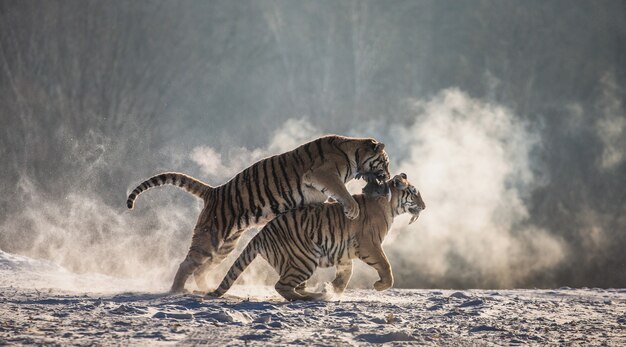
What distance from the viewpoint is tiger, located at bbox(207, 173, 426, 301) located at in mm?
10516

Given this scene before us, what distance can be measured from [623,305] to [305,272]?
229 inches

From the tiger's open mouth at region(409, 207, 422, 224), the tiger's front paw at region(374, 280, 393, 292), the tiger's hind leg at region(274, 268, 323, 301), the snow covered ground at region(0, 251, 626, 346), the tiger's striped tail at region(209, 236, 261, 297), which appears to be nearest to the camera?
the snow covered ground at region(0, 251, 626, 346)

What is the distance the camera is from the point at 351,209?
34.3 ft

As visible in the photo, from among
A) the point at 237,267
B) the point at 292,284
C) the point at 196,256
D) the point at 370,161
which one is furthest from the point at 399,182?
the point at 196,256

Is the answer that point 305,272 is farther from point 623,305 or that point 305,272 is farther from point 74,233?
point 74,233

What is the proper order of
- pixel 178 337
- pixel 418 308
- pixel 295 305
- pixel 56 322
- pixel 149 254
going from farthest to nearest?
pixel 149 254 < pixel 418 308 < pixel 295 305 < pixel 56 322 < pixel 178 337

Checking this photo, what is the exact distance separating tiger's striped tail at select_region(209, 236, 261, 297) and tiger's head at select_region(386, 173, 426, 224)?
90.7 inches

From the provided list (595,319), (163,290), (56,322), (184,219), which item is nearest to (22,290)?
(163,290)

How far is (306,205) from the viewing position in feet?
36.7

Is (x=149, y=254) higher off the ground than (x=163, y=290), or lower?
higher

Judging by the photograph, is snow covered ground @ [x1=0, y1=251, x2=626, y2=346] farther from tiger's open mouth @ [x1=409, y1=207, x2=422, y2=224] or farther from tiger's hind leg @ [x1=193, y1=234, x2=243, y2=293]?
tiger's open mouth @ [x1=409, y1=207, x2=422, y2=224]

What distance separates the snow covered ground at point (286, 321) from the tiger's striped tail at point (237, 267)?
0.27 meters

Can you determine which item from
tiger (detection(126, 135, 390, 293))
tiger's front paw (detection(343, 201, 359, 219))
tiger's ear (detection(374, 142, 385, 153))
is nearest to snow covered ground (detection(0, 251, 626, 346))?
tiger (detection(126, 135, 390, 293))

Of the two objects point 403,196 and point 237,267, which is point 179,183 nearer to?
point 237,267
